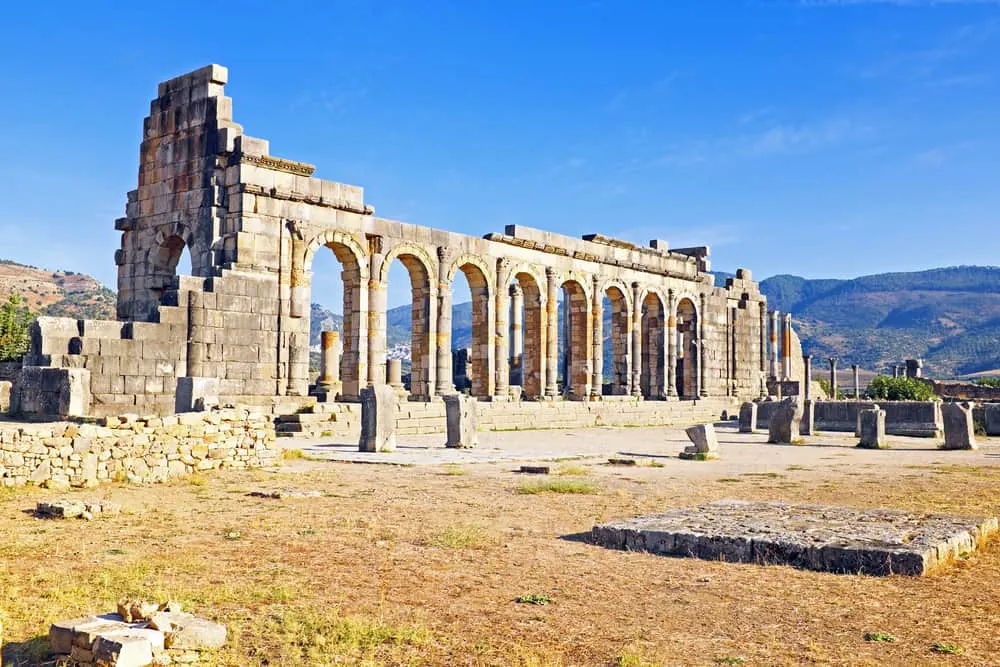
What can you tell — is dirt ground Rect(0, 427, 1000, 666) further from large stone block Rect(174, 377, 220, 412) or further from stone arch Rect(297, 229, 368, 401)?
stone arch Rect(297, 229, 368, 401)

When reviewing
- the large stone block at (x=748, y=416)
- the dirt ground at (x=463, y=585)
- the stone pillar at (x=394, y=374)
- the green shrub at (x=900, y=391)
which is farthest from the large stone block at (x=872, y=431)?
the green shrub at (x=900, y=391)

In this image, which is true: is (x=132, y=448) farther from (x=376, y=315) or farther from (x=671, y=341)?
(x=671, y=341)

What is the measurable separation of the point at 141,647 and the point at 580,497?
7.16 m

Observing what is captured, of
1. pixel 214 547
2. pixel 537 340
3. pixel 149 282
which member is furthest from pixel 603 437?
pixel 214 547

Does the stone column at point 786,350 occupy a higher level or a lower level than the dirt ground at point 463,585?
higher

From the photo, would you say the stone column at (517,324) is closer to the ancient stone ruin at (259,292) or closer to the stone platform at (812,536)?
the ancient stone ruin at (259,292)

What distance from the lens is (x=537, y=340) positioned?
1237 inches

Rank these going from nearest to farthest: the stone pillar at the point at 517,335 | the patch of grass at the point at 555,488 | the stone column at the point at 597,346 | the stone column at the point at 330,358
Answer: the patch of grass at the point at 555,488, the stone column at the point at 330,358, the stone column at the point at 597,346, the stone pillar at the point at 517,335

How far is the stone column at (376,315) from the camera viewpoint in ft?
82.6

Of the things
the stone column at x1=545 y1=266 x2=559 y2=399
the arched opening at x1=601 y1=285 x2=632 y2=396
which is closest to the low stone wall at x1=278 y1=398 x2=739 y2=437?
the stone column at x1=545 y1=266 x2=559 y2=399

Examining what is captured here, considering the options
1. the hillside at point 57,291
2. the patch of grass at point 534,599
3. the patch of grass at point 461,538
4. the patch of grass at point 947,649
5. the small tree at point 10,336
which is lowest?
the patch of grass at point 947,649

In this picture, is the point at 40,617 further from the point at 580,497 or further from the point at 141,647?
the point at 580,497

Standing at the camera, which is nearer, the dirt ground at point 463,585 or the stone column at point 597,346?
the dirt ground at point 463,585

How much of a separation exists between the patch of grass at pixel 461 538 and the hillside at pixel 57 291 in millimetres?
67472
